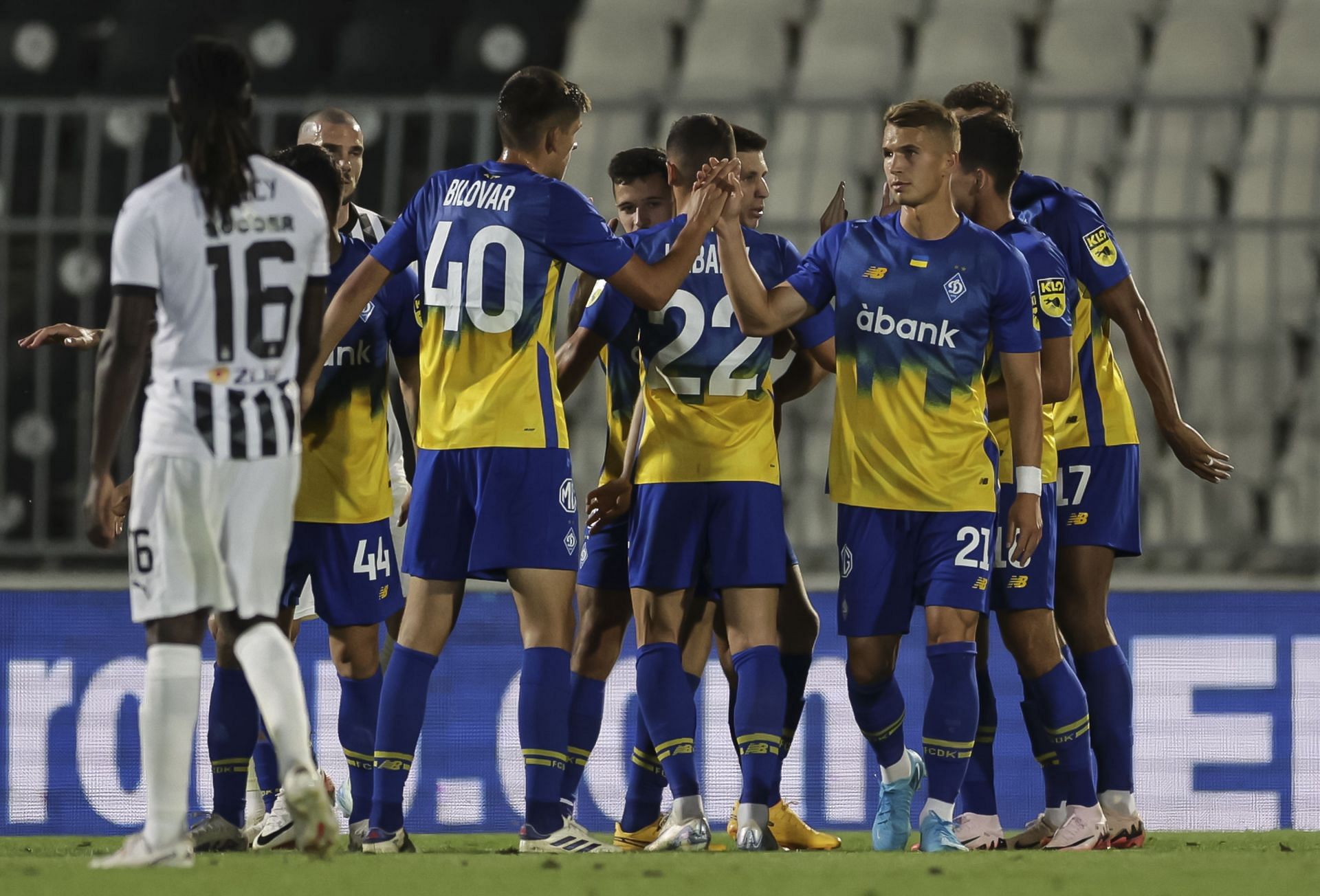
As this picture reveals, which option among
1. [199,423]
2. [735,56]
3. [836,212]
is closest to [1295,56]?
[735,56]

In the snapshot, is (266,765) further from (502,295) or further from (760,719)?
(502,295)

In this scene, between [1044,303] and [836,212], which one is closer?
[1044,303]

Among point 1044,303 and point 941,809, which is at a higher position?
point 1044,303

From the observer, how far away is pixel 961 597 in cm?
493

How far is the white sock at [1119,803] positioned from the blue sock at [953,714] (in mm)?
869

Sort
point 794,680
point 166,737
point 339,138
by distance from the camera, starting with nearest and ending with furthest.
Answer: point 166,737 < point 794,680 < point 339,138

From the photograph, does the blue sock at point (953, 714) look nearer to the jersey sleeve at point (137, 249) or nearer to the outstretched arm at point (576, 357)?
the outstretched arm at point (576, 357)

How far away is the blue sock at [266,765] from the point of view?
572cm

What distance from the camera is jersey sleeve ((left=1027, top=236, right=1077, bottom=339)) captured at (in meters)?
5.36

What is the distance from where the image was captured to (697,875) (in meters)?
4.09

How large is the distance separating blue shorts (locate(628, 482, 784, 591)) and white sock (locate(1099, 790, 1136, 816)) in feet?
4.29

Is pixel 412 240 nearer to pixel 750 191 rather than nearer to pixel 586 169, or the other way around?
pixel 750 191

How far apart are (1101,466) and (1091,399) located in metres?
0.22

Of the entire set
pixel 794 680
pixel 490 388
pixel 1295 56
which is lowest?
pixel 794 680
